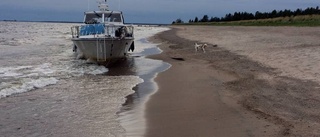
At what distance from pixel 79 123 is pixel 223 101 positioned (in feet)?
11.1

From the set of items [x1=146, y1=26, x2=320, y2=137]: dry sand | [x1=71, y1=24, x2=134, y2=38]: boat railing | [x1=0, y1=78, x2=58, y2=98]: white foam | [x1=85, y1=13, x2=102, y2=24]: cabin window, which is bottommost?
[x1=0, y1=78, x2=58, y2=98]: white foam

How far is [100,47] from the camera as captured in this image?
18.2 m

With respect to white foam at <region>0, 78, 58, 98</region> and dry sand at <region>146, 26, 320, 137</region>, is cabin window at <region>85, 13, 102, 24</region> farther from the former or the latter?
white foam at <region>0, 78, 58, 98</region>

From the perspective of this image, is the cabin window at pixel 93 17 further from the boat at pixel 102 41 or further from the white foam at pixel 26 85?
the white foam at pixel 26 85

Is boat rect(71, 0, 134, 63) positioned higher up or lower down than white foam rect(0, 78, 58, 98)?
higher up

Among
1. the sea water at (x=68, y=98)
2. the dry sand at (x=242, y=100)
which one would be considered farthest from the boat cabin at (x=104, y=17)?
the dry sand at (x=242, y=100)

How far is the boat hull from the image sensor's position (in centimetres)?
1814

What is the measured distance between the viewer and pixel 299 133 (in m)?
6.24

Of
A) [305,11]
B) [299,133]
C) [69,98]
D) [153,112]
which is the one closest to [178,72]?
[69,98]

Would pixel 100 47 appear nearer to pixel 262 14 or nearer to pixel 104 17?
pixel 104 17

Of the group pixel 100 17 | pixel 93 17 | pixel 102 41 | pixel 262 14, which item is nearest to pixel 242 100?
pixel 102 41

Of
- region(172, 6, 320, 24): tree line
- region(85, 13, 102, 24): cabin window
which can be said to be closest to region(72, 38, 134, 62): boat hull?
region(85, 13, 102, 24): cabin window

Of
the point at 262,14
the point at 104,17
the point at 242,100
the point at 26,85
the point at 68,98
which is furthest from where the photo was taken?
the point at 262,14

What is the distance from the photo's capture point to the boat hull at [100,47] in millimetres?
18141
